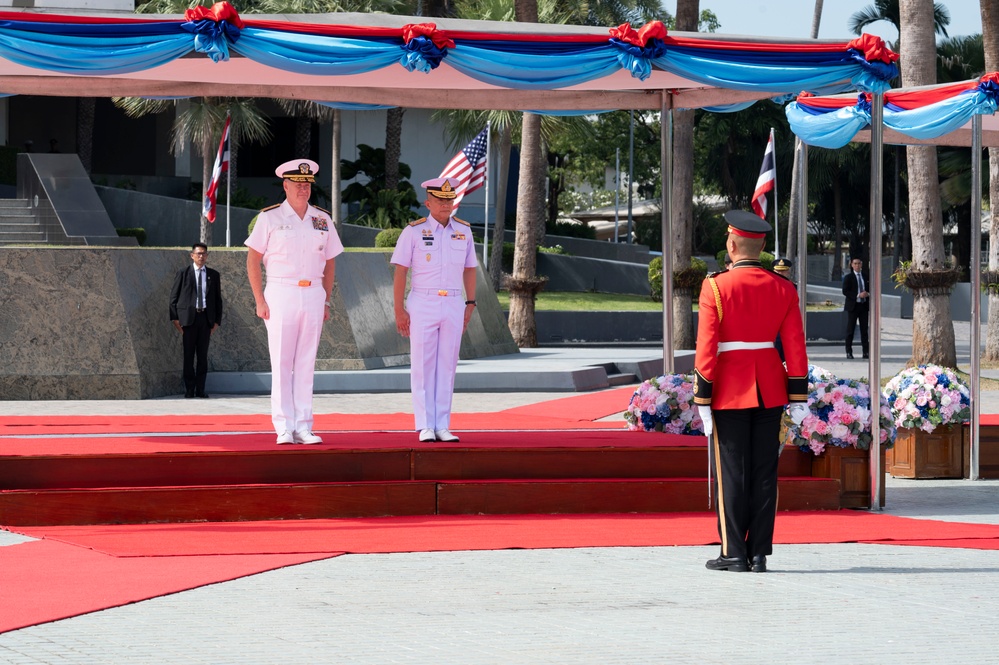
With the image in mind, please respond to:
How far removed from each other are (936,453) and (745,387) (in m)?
4.90

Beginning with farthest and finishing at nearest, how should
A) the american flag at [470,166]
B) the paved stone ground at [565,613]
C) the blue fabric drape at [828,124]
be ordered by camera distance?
the american flag at [470,166] → the blue fabric drape at [828,124] → the paved stone ground at [565,613]

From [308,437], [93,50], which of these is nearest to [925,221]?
[308,437]

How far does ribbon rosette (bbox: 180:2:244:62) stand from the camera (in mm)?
8812

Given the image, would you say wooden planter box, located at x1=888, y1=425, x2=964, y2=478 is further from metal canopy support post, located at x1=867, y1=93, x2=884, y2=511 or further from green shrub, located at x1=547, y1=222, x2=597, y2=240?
green shrub, located at x1=547, y1=222, x2=597, y2=240

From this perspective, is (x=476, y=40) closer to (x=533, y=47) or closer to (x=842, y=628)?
(x=533, y=47)

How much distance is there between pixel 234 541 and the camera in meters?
8.19

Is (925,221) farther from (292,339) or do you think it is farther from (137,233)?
(137,233)

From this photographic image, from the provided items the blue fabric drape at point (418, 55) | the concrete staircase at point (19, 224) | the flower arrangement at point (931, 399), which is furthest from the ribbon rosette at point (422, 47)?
the concrete staircase at point (19, 224)

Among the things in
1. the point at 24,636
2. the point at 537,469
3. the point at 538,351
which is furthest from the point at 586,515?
the point at 538,351

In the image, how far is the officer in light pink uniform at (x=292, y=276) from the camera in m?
9.38

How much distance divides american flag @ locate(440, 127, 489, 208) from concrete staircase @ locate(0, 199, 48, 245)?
1203 cm

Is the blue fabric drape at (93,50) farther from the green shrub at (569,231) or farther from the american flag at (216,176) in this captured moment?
the green shrub at (569,231)

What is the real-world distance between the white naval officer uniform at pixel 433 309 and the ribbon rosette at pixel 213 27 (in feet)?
5.83

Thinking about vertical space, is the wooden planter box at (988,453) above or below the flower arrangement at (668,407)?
below
